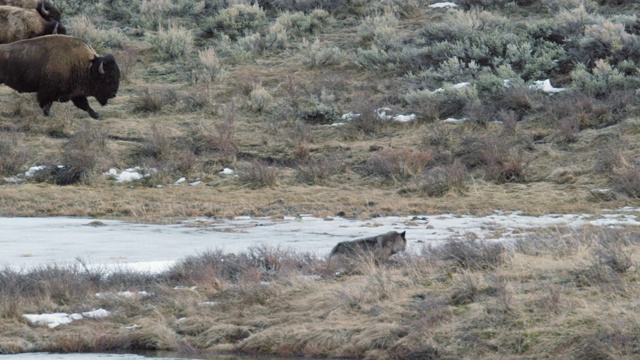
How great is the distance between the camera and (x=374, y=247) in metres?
11.3

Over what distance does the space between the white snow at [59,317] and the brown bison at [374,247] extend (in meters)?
2.58

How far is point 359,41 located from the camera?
2730cm

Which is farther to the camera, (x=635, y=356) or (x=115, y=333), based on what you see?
(x=115, y=333)

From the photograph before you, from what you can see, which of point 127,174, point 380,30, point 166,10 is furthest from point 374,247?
point 166,10

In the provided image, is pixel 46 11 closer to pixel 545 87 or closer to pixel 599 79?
pixel 545 87

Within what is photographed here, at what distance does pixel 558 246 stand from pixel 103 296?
4.72 metres

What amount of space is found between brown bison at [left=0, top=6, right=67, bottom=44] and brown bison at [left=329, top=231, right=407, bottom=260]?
1275cm

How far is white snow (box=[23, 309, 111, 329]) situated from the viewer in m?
9.65

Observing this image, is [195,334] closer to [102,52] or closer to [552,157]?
[552,157]

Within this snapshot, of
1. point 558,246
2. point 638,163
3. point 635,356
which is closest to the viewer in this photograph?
point 635,356

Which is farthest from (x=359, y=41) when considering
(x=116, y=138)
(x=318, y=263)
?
(x=318, y=263)

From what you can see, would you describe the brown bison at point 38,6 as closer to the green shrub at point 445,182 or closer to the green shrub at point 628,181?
the green shrub at point 445,182

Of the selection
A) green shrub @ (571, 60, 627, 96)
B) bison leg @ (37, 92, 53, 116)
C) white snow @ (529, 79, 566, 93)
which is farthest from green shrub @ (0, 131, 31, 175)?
green shrub @ (571, 60, 627, 96)

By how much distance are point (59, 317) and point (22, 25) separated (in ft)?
44.1
